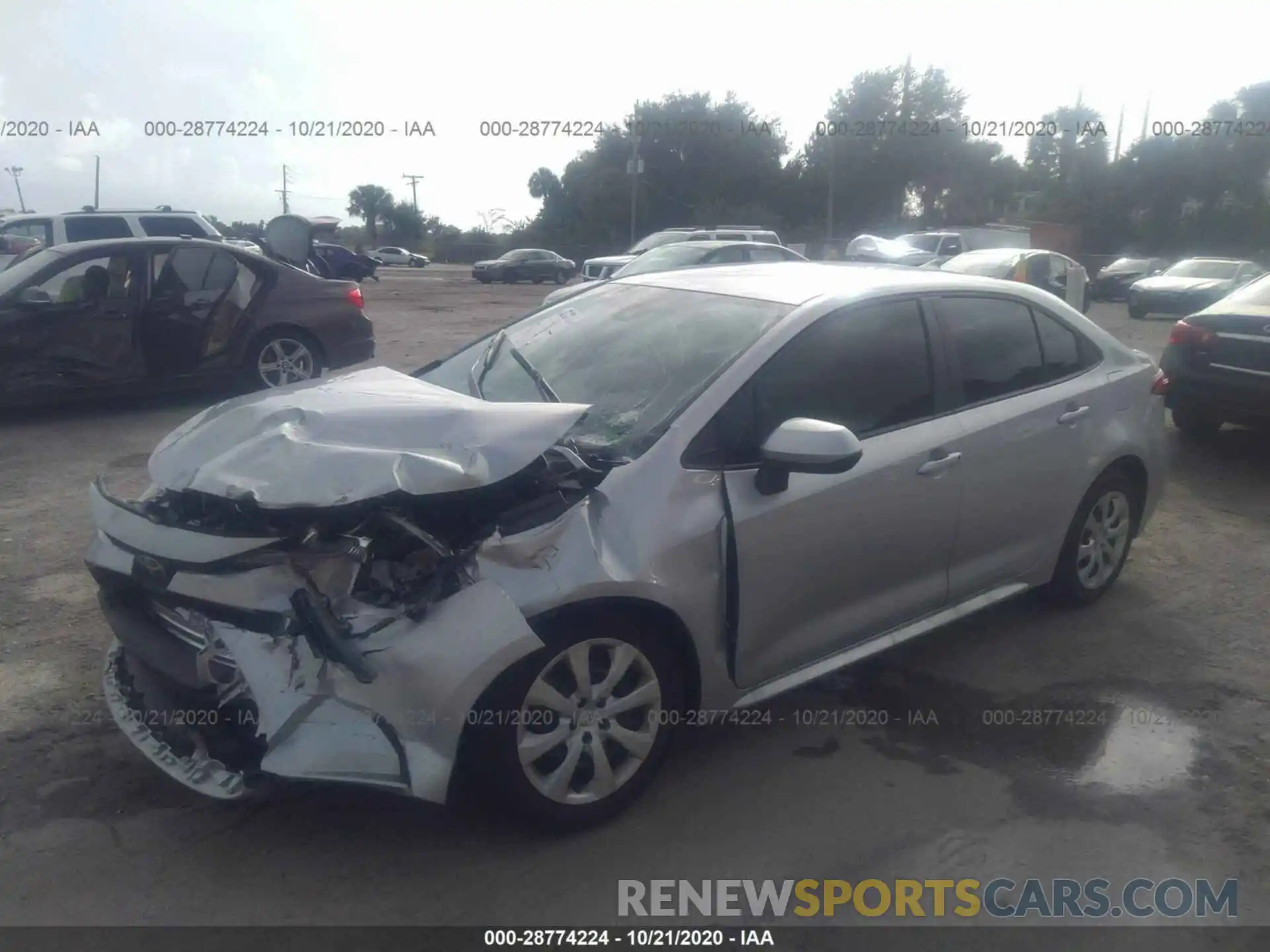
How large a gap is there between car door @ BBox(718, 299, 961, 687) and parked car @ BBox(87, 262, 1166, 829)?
0.04ft

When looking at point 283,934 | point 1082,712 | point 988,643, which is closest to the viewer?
point 283,934

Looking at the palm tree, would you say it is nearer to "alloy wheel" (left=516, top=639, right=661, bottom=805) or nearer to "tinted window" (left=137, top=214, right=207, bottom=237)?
"tinted window" (left=137, top=214, right=207, bottom=237)

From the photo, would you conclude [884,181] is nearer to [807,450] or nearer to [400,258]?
[400,258]

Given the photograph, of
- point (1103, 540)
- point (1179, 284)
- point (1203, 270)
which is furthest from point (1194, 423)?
point (1203, 270)

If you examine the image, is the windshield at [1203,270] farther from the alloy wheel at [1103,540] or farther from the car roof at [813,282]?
the car roof at [813,282]

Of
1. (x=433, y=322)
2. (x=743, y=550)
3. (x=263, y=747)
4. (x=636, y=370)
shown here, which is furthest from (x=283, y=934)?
(x=433, y=322)

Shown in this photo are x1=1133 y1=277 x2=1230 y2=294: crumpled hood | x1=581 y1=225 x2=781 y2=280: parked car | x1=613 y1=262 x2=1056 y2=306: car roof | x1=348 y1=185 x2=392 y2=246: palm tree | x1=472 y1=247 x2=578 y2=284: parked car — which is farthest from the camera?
x1=348 y1=185 x2=392 y2=246: palm tree

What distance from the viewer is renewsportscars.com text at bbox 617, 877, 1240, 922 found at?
292 centimetres

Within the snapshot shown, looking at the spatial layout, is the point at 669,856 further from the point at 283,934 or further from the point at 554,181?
the point at 554,181

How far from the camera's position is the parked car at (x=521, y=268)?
1485 inches

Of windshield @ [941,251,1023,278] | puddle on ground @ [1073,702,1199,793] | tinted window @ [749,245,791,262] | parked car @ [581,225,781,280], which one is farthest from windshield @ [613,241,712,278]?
puddle on ground @ [1073,702,1199,793]

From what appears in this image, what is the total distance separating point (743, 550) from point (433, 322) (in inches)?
612

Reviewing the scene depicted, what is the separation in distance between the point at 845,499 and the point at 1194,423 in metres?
6.22

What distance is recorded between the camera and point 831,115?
54.0 meters
